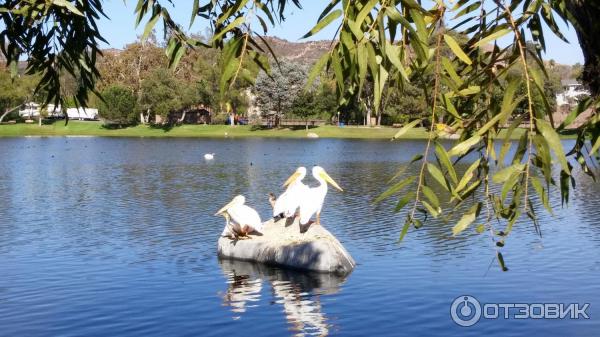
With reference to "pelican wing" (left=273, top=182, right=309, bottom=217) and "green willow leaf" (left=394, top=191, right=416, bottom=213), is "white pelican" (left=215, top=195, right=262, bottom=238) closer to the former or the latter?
"pelican wing" (left=273, top=182, right=309, bottom=217)

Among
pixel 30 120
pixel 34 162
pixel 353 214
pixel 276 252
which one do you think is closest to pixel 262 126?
pixel 30 120

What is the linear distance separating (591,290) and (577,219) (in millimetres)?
10714

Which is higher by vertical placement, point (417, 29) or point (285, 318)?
point (417, 29)

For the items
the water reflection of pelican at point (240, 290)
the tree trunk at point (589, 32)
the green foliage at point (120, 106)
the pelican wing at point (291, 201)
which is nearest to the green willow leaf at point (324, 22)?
the tree trunk at point (589, 32)

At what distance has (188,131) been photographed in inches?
4284

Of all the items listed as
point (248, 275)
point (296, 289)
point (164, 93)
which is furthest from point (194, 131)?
point (296, 289)

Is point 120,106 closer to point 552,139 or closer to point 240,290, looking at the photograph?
point 240,290

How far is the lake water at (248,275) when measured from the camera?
1362 centimetres

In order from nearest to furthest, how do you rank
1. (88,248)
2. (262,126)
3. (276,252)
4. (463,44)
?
1. (463,44)
2. (276,252)
3. (88,248)
4. (262,126)

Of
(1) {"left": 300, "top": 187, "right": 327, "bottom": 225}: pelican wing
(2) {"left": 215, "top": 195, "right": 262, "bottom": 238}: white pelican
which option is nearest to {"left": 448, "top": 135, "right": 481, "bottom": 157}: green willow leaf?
(1) {"left": 300, "top": 187, "right": 327, "bottom": 225}: pelican wing

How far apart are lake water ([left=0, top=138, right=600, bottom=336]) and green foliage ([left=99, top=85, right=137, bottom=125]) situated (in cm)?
8501

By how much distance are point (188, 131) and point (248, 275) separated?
93.0m

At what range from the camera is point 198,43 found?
17.4 feet

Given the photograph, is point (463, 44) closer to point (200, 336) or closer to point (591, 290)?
point (200, 336)
